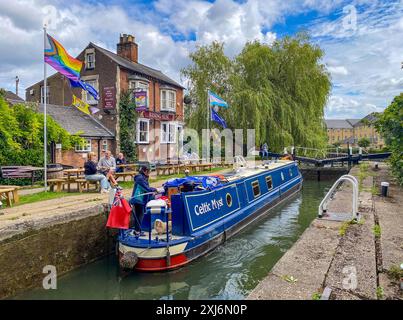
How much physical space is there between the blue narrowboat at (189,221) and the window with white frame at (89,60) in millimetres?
13500

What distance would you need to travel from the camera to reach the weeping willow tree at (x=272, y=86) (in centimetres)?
2186

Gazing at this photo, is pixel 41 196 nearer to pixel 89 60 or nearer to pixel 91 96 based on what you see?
pixel 91 96

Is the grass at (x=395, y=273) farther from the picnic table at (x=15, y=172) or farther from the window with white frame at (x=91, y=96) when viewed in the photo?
the window with white frame at (x=91, y=96)

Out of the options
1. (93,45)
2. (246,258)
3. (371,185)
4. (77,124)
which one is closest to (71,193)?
(246,258)

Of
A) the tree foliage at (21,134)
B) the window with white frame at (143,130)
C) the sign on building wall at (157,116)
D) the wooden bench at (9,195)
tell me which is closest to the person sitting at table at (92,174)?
the wooden bench at (9,195)

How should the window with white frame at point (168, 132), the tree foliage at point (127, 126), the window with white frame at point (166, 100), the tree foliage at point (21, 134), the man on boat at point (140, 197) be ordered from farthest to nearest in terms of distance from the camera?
the window with white frame at point (168, 132)
the window with white frame at point (166, 100)
the tree foliage at point (127, 126)
the tree foliage at point (21, 134)
the man on boat at point (140, 197)

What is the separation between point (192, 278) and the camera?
256 inches

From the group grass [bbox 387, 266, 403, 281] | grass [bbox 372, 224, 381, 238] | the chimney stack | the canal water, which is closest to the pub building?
the chimney stack

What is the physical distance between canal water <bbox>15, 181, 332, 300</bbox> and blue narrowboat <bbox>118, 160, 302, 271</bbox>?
21 centimetres

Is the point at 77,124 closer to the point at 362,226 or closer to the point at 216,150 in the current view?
the point at 216,150

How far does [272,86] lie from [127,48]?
10.1 meters

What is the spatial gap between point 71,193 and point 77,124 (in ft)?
28.9

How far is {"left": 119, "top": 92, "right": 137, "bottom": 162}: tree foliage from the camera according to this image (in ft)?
63.6

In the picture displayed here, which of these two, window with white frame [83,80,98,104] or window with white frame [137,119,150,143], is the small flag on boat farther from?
window with white frame [83,80,98,104]
